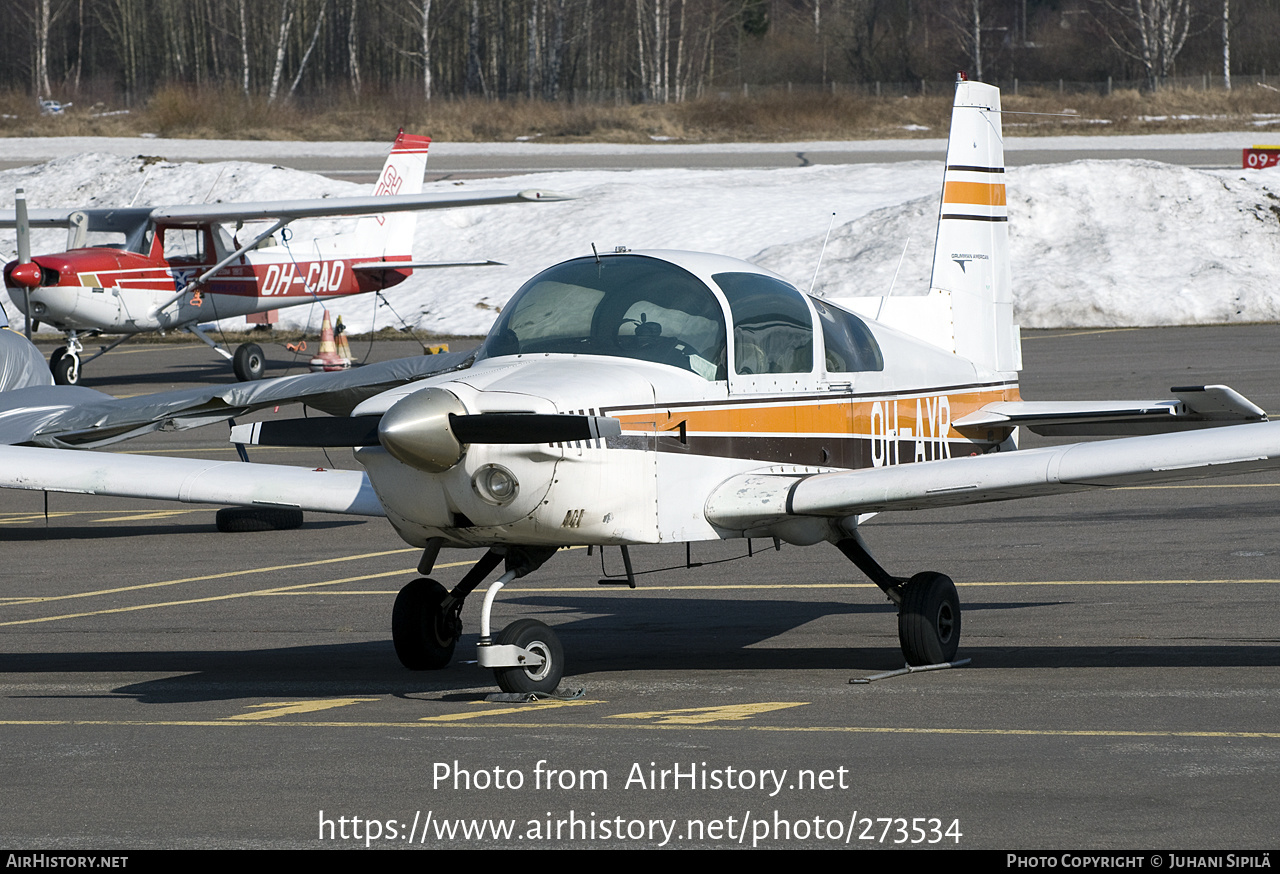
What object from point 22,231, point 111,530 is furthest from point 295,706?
point 22,231

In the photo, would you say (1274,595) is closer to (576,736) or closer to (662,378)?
(662,378)

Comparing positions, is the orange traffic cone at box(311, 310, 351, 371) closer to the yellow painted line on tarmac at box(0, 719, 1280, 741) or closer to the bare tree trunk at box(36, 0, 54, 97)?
the yellow painted line on tarmac at box(0, 719, 1280, 741)

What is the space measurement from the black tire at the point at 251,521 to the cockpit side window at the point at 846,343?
7516mm

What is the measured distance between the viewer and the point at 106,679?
9.04 metres

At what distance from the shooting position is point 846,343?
924 cm

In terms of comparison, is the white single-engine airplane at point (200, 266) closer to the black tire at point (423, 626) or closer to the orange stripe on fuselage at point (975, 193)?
the orange stripe on fuselage at point (975, 193)

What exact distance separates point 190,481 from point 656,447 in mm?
2956

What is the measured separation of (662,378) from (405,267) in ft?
80.1

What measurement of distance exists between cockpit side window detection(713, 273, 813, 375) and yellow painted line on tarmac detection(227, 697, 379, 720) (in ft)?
8.38

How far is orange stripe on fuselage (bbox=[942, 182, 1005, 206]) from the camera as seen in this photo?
11570 millimetres

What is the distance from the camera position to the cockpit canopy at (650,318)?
26.8 feet

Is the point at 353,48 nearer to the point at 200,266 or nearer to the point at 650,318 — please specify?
the point at 200,266

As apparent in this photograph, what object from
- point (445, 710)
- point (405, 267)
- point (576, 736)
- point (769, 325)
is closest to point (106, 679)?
point (445, 710)

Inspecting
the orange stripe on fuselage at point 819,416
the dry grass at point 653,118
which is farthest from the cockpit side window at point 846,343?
the dry grass at point 653,118
